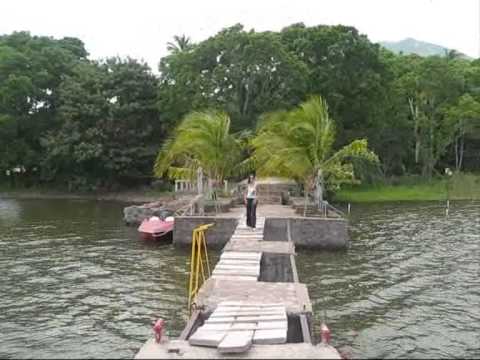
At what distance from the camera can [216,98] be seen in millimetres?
38500

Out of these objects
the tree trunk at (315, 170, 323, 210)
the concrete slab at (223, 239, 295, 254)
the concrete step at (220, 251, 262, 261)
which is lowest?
the concrete step at (220, 251, 262, 261)

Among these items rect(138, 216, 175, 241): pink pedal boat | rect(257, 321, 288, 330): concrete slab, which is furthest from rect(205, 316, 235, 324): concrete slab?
rect(138, 216, 175, 241): pink pedal boat

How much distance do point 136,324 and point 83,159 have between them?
1220 inches

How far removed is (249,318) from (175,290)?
21.9ft

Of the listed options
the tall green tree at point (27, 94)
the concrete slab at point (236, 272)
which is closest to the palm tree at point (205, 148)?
the concrete slab at point (236, 272)

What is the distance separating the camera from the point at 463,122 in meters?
45.9

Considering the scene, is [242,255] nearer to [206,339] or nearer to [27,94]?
[206,339]

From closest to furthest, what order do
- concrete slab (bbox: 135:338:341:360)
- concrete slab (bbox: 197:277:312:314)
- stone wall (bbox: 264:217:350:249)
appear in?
concrete slab (bbox: 135:338:341:360) → concrete slab (bbox: 197:277:312:314) → stone wall (bbox: 264:217:350:249)

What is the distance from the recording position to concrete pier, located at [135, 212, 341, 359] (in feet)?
22.4

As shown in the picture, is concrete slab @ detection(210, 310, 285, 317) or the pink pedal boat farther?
the pink pedal boat

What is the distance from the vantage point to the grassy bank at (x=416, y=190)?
40.8 m

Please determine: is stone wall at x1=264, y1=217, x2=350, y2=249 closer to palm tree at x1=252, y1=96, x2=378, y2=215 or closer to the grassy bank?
palm tree at x1=252, y1=96, x2=378, y2=215

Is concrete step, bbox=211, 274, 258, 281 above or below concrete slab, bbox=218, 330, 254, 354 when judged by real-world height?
below

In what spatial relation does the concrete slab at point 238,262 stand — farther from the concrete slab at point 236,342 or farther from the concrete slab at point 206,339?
the concrete slab at point 206,339
